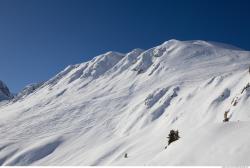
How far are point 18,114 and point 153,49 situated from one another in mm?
66661

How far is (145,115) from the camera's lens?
87688mm

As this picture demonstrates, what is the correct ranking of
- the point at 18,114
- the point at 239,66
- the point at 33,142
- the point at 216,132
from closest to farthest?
the point at 216,132 → the point at 33,142 → the point at 239,66 → the point at 18,114

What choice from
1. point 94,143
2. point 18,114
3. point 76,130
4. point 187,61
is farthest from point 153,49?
point 94,143

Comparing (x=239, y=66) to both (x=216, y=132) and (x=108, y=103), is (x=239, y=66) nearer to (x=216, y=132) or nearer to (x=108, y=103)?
(x=108, y=103)

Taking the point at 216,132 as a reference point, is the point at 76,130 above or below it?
above

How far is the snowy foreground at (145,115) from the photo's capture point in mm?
20719

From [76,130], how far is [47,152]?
1339cm

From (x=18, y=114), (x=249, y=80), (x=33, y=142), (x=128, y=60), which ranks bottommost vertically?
(x=249, y=80)

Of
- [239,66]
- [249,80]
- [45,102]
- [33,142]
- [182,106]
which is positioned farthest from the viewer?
[45,102]

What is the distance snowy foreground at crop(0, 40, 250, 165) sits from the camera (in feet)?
68.0

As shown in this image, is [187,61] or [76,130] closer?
[76,130]

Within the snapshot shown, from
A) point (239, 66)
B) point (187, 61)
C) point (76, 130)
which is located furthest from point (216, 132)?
point (187, 61)

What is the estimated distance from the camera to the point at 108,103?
114 metres

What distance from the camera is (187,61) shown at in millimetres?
137250
